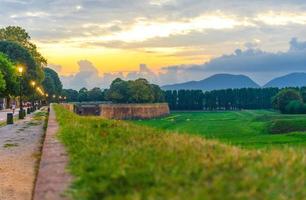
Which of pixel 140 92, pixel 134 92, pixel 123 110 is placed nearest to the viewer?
pixel 123 110

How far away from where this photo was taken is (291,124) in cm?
8600

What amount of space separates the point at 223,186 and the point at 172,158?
1906 mm

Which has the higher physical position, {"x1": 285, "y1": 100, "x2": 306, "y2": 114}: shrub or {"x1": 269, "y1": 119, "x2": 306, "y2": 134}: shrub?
{"x1": 285, "y1": 100, "x2": 306, "y2": 114}: shrub

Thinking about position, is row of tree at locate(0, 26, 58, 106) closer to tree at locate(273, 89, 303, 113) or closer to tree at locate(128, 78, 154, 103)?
tree at locate(273, 89, 303, 113)

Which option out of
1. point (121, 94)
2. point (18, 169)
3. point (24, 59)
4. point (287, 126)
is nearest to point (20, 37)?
point (24, 59)

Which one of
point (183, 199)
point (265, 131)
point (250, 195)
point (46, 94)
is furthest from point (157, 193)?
point (46, 94)

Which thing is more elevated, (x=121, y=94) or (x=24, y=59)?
(x=24, y=59)

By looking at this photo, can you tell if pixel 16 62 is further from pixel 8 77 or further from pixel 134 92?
pixel 134 92

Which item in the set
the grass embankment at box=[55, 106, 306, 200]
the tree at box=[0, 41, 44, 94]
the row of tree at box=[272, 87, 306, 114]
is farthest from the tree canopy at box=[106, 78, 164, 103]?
the grass embankment at box=[55, 106, 306, 200]

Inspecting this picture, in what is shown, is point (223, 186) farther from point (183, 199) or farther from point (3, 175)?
point (3, 175)

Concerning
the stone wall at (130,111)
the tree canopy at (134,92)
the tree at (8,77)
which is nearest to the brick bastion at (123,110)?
the stone wall at (130,111)

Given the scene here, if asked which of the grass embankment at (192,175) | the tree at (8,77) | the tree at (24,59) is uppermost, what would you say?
the tree at (24,59)

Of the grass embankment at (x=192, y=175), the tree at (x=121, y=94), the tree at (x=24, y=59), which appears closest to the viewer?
the grass embankment at (x=192, y=175)

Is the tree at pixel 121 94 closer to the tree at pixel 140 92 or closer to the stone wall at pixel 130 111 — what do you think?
the tree at pixel 140 92
